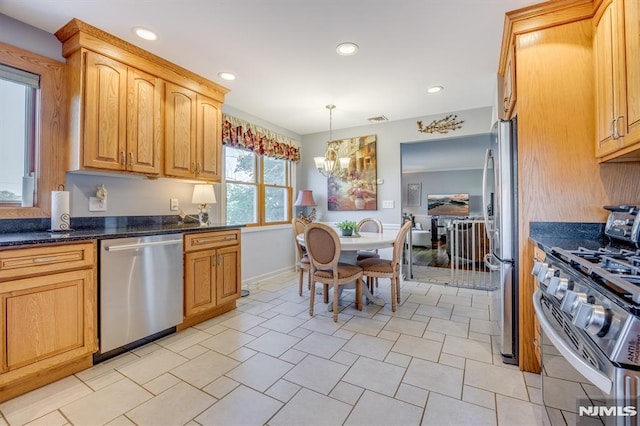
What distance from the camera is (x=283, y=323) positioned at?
271 cm

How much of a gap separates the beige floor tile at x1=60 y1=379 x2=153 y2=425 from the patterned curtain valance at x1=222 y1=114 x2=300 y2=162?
2.77m

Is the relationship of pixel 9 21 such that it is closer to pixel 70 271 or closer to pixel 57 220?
pixel 57 220

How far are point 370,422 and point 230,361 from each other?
108 cm

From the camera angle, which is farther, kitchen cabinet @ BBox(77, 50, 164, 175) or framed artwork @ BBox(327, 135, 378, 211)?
framed artwork @ BBox(327, 135, 378, 211)

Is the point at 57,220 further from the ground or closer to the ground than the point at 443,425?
further from the ground

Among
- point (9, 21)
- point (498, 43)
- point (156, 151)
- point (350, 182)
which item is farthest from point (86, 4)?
point (350, 182)

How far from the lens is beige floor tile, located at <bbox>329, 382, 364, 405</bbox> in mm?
1635

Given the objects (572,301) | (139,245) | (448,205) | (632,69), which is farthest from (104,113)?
(448,205)

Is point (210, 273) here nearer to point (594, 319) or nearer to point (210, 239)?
point (210, 239)

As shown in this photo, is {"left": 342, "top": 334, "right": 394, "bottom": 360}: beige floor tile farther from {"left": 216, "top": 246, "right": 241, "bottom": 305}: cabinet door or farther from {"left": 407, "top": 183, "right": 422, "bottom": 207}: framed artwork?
{"left": 407, "top": 183, "right": 422, "bottom": 207}: framed artwork

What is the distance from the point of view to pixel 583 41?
184 centimetres

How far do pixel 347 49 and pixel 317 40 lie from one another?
11.1 inches

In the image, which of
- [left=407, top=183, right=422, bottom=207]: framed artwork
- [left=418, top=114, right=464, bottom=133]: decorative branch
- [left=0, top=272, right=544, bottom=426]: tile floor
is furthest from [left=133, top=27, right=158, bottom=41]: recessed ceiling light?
[left=407, top=183, right=422, bottom=207]: framed artwork

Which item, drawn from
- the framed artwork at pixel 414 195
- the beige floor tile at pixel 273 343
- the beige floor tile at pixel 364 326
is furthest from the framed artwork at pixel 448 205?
the beige floor tile at pixel 273 343
